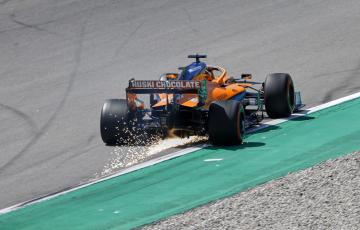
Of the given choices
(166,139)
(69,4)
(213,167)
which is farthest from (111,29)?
(213,167)

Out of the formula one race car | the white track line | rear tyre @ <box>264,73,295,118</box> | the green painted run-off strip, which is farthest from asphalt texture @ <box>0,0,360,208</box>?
rear tyre @ <box>264,73,295,118</box>

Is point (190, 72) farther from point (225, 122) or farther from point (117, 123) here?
point (225, 122)

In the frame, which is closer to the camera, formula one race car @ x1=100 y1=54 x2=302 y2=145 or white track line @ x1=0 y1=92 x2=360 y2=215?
white track line @ x1=0 y1=92 x2=360 y2=215

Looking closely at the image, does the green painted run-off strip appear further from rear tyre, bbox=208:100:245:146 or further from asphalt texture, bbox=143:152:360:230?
asphalt texture, bbox=143:152:360:230

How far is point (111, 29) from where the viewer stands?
24.4m

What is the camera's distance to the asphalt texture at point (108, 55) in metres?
15.0

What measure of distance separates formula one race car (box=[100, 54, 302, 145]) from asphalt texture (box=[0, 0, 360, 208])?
0.61 metres

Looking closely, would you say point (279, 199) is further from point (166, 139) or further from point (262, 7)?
point (262, 7)

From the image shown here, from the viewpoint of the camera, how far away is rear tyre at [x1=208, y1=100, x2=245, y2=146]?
13.7m

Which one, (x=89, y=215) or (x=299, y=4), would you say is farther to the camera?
(x=299, y=4)

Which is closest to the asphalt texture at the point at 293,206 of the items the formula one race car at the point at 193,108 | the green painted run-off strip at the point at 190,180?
the green painted run-off strip at the point at 190,180

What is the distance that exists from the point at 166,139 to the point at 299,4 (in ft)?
37.4

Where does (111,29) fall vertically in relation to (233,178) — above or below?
above

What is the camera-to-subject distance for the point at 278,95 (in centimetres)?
1530
